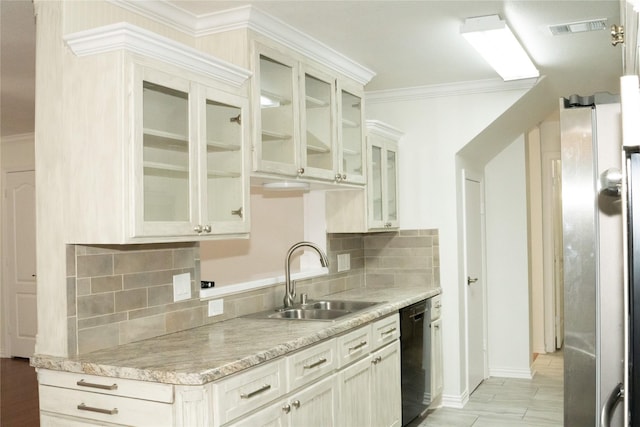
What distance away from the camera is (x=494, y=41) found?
354 cm

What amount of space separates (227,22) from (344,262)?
7.31 feet

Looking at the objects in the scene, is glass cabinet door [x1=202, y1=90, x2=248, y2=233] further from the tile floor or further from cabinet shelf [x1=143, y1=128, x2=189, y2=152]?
the tile floor

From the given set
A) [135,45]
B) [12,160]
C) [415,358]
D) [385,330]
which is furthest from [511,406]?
[12,160]

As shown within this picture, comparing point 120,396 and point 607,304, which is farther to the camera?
point 120,396

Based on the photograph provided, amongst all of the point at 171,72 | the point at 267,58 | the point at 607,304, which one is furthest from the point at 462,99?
the point at 607,304

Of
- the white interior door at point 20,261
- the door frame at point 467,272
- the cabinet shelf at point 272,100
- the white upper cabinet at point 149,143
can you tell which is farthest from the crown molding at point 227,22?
the white interior door at point 20,261

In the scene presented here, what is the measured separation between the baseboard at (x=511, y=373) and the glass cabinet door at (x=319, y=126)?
3.01 meters

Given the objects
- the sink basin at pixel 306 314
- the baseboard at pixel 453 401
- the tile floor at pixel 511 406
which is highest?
the sink basin at pixel 306 314

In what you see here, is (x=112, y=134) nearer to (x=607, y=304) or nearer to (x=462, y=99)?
(x=607, y=304)

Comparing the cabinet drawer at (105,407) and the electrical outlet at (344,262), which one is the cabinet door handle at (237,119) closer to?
the cabinet drawer at (105,407)

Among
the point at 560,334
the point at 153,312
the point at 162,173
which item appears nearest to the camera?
the point at 162,173

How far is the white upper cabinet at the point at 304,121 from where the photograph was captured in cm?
320

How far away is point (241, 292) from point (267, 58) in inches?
50.9

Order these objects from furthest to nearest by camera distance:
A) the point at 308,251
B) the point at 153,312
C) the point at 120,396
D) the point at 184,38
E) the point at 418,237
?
1. the point at 418,237
2. the point at 308,251
3. the point at 184,38
4. the point at 153,312
5. the point at 120,396
